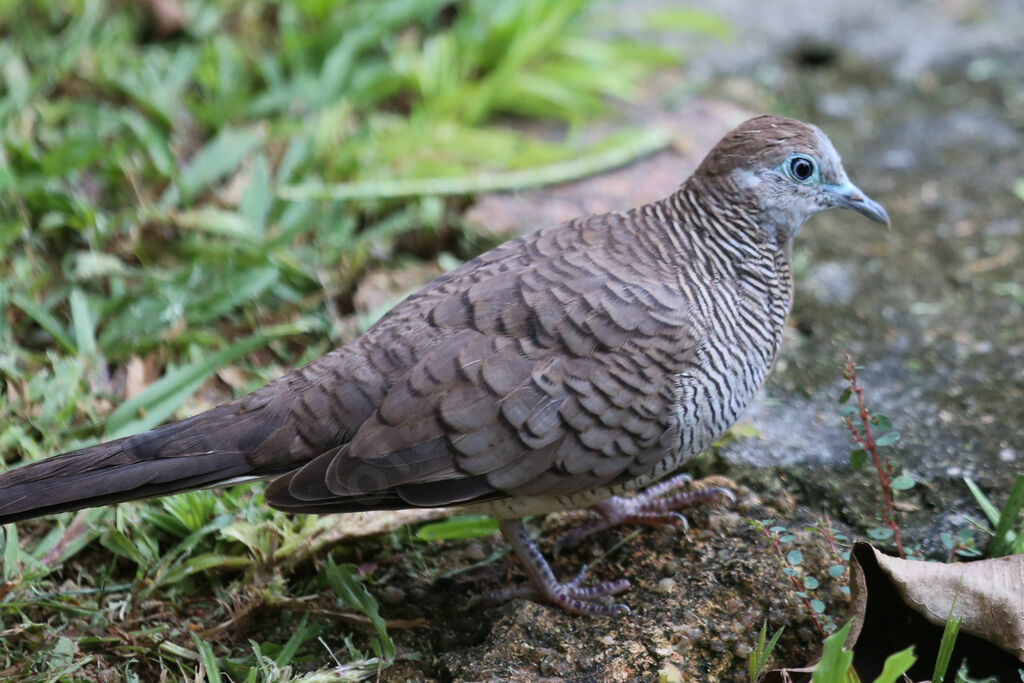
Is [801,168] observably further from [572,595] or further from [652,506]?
[572,595]

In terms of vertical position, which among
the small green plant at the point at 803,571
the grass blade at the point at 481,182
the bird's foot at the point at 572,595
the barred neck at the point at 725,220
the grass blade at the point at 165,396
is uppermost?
the barred neck at the point at 725,220

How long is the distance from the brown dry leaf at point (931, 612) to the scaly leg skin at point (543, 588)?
0.59m

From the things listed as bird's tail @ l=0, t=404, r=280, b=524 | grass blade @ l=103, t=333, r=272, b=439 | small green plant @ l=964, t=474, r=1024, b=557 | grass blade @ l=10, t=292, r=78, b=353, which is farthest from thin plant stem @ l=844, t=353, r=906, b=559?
grass blade @ l=10, t=292, r=78, b=353

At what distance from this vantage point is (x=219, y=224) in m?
4.52

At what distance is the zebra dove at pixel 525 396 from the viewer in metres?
2.95

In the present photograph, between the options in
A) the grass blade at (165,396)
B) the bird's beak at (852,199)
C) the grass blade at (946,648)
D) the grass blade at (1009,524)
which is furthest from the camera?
the grass blade at (165,396)

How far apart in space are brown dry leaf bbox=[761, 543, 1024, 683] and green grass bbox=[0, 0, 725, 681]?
4.32 ft

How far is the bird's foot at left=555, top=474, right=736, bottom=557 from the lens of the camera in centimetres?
342

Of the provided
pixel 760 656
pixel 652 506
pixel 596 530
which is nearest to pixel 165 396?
pixel 596 530

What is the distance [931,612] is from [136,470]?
2.15 metres

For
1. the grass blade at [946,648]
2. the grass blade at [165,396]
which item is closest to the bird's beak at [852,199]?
the grass blade at [946,648]

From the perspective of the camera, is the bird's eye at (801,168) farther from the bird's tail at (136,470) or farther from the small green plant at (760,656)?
the bird's tail at (136,470)

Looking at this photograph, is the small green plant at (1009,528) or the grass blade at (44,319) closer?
the small green plant at (1009,528)

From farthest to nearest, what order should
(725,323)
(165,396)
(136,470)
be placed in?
(165,396) < (725,323) < (136,470)
